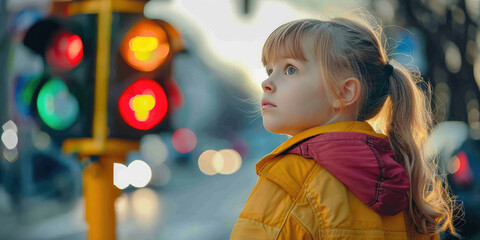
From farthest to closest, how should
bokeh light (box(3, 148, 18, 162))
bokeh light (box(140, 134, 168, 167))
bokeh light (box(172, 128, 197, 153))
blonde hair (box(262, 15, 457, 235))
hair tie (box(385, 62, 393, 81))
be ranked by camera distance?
bokeh light (box(172, 128, 197, 153))
bokeh light (box(140, 134, 168, 167))
bokeh light (box(3, 148, 18, 162))
hair tie (box(385, 62, 393, 81))
blonde hair (box(262, 15, 457, 235))

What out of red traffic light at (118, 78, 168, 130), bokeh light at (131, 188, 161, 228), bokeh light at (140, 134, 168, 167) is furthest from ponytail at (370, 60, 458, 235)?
bokeh light at (140, 134, 168, 167)

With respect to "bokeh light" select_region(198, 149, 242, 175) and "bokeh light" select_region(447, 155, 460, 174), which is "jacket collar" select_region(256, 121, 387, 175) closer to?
"bokeh light" select_region(447, 155, 460, 174)

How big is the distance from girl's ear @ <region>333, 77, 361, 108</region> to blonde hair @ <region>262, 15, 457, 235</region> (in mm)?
24

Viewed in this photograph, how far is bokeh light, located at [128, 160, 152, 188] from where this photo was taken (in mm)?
21094

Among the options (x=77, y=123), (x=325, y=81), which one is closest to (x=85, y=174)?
(x=77, y=123)

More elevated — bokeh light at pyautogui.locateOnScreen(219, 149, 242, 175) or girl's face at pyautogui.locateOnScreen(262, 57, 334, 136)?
girl's face at pyautogui.locateOnScreen(262, 57, 334, 136)

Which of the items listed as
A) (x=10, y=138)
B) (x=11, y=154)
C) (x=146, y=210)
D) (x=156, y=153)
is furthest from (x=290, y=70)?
(x=156, y=153)

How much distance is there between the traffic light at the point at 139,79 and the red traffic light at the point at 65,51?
176 millimetres

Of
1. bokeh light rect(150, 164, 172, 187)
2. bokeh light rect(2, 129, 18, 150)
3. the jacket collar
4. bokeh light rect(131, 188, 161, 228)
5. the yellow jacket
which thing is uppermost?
the jacket collar

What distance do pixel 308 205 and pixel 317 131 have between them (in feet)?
0.91

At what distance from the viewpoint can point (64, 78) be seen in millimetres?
2588

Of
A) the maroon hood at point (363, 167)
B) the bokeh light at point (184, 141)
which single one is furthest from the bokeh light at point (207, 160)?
the maroon hood at point (363, 167)

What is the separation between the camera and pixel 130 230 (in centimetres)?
845

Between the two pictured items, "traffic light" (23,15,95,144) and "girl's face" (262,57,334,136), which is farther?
"traffic light" (23,15,95,144)
